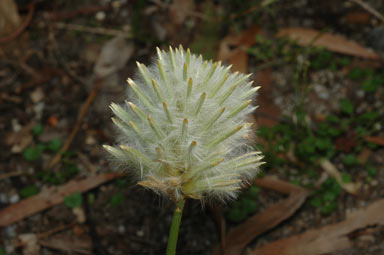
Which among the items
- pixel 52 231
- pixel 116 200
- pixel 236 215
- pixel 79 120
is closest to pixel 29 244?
pixel 52 231

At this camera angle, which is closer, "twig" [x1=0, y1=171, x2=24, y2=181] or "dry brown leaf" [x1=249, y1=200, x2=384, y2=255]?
"dry brown leaf" [x1=249, y1=200, x2=384, y2=255]

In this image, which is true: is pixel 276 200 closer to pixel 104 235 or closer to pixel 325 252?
pixel 325 252

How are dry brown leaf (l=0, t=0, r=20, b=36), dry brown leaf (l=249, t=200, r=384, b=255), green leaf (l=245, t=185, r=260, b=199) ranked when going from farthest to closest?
1. dry brown leaf (l=0, t=0, r=20, b=36)
2. green leaf (l=245, t=185, r=260, b=199)
3. dry brown leaf (l=249, t=200, r=384, b=255)

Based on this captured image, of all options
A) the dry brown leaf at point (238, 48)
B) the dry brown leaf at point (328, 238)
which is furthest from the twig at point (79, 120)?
the dry brown leaf at point (328, 238)

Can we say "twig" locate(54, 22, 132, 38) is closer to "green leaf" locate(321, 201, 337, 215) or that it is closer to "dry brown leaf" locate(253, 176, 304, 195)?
"dry brown leaf" locate(253, 176, 304, 195)

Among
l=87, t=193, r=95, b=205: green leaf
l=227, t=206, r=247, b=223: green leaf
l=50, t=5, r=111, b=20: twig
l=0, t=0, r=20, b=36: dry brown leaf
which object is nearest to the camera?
l=227, t=206, r=247, b=223: green leaf

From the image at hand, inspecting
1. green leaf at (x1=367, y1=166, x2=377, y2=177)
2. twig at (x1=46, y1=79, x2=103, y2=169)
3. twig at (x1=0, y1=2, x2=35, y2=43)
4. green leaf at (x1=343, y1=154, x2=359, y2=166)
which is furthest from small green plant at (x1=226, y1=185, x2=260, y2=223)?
twig at (x1=0, y1=2, x2=35, y2=43)

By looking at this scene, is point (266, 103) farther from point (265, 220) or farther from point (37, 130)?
point (37, 130)
